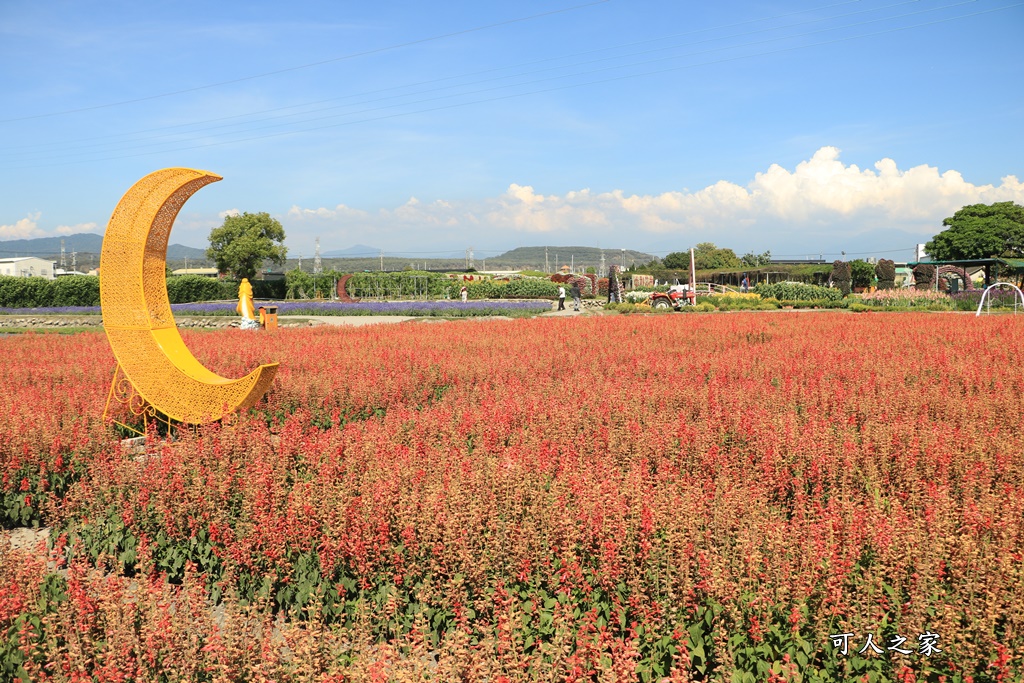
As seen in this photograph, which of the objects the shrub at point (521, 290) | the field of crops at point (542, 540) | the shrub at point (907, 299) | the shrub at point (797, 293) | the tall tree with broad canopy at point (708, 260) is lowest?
the field of crops at point (542, 540)

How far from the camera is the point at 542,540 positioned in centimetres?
414

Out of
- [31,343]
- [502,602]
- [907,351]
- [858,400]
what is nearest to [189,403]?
[502,602]

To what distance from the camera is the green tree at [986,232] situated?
6738cm

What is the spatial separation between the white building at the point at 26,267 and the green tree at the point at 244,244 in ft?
135

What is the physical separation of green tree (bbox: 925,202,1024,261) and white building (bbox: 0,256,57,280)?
95.9 metres

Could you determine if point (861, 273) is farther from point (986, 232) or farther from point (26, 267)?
point (26, 267)

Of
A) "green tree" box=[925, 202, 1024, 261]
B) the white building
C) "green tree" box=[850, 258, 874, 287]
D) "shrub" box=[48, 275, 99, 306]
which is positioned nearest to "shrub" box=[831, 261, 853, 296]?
"green tree" box=[850, 258, 874, 287]

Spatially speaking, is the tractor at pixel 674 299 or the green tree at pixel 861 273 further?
the green tree at pixel 861 273

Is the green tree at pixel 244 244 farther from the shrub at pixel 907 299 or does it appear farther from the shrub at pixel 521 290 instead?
the shrub at pixel 907 299

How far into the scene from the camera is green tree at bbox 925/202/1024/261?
6738 cm

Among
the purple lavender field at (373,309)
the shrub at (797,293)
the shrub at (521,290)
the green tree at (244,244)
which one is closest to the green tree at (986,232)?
the shrub at (797,293)

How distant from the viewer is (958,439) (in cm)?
572

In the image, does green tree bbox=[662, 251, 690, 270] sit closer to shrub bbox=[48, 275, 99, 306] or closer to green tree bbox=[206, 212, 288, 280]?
green tree bbox=[206, 212, 288, 280]

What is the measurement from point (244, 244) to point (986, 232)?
64326 mm
